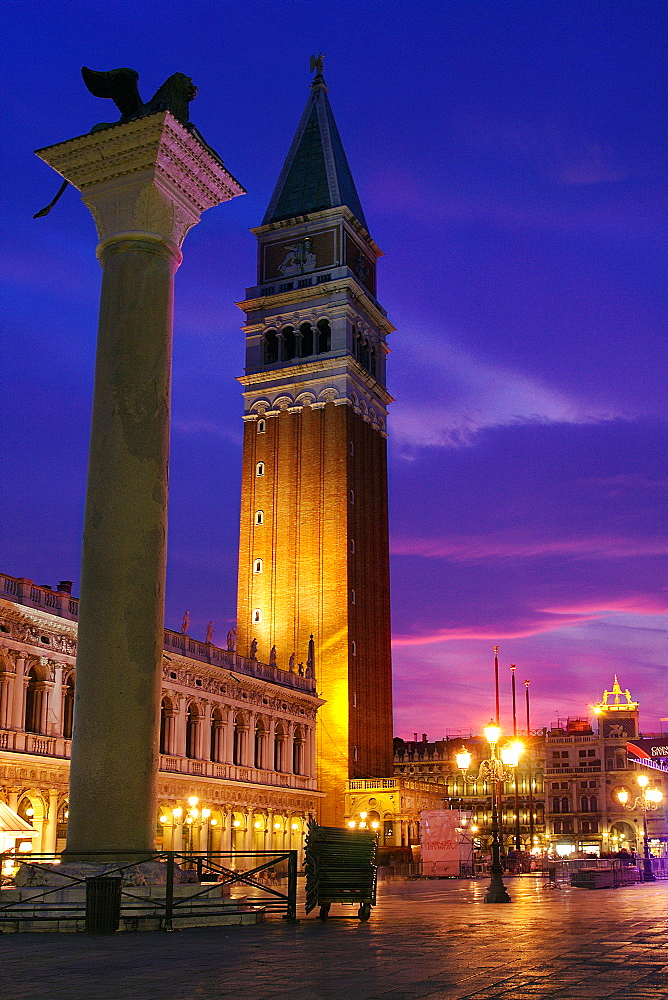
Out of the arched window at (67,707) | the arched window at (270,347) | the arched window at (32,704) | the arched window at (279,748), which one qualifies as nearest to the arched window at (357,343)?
the arched window at (270,347)

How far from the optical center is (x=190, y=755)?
52.1m

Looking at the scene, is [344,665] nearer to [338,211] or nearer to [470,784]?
[338,211]

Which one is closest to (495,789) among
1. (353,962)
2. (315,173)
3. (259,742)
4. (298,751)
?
(353,962)

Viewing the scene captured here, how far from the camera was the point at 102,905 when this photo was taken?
14.0 metres

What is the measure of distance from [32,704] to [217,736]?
15312 millimetres

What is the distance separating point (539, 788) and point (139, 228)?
108 metres

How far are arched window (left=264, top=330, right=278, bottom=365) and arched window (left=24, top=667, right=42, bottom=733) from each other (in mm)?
40596

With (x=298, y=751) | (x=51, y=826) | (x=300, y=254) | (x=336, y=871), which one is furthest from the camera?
(x=300, y=254)

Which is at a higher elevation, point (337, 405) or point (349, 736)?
point (337, 405)

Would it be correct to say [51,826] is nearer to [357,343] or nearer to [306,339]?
[306,339]

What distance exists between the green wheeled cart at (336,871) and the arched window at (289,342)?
60.1 meters

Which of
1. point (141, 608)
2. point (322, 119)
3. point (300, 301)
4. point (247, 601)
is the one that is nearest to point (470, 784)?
point (247, 601)

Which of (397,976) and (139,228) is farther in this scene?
(139,228)

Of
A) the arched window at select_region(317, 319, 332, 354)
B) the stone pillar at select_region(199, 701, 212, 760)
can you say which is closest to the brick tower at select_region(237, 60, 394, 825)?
the arched window at select_region(317, 319, 332, 354)
